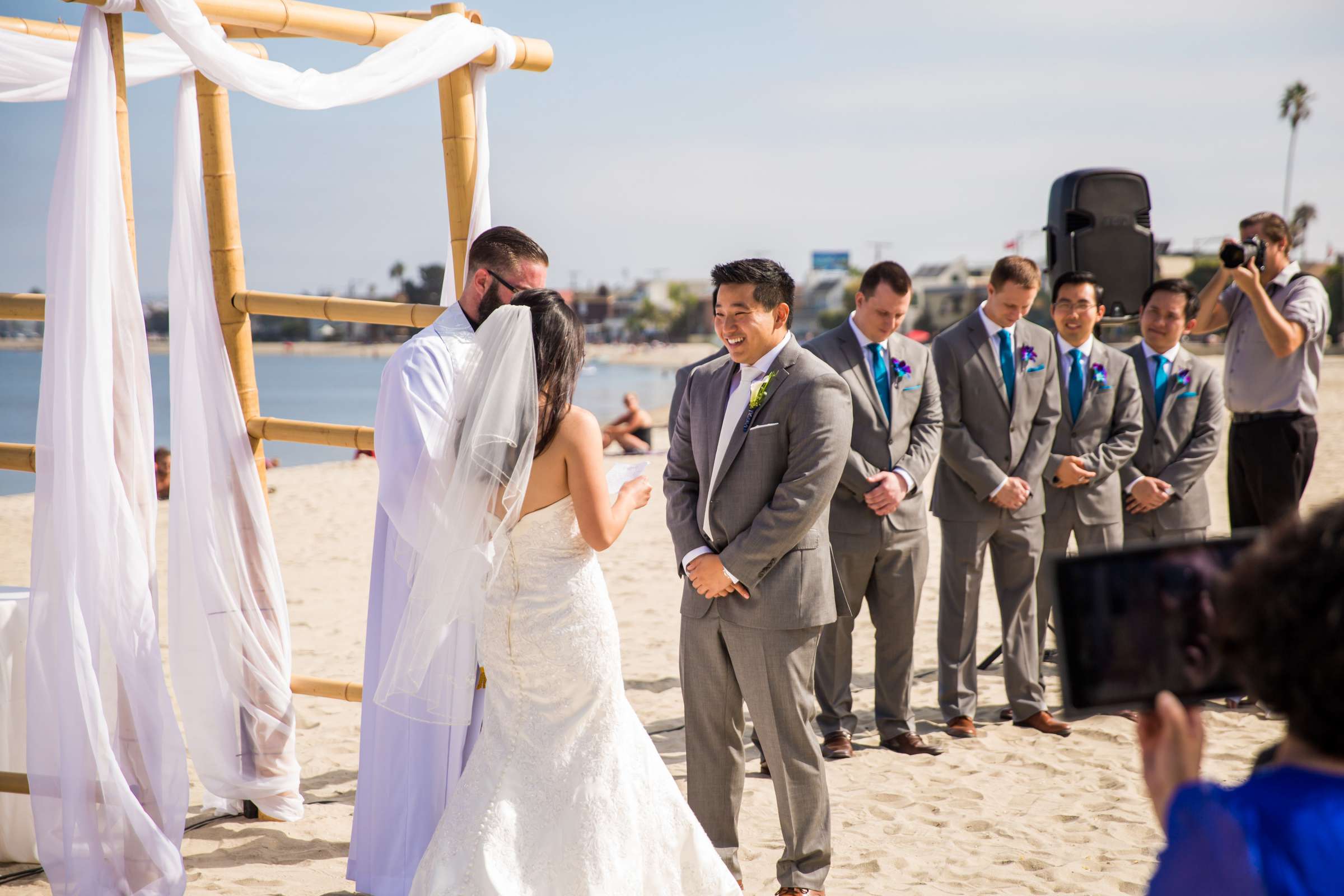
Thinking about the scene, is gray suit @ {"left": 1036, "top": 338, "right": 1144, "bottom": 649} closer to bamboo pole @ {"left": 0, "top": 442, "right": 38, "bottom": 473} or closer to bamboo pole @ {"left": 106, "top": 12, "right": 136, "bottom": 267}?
bamboo pole @ {"left": 106, "top": 12, "right": 136, "bottom": 267}

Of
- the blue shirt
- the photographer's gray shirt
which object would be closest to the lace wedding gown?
the blue shirt

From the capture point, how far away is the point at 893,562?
4.90 metres

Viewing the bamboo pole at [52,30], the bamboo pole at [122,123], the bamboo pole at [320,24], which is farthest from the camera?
the bamboo pole at [52,30]

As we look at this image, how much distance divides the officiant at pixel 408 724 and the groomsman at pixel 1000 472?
250cm

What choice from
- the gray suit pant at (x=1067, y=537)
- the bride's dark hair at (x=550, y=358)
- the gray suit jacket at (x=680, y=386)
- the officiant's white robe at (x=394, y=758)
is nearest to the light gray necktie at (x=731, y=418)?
the gray suit jacket at (x=680, y=386)

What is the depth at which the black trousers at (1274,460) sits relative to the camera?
5344 millimetres

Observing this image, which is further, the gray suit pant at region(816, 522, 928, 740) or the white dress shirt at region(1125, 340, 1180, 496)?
the white dress shirt at region(1125, 340, 1180, 496)

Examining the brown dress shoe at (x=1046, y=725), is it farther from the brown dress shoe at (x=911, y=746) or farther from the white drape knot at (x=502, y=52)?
the white drape knot at (x=502, y=52)

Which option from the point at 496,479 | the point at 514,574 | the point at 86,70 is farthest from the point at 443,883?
the point at 86,70

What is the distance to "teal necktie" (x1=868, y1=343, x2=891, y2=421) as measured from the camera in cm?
485

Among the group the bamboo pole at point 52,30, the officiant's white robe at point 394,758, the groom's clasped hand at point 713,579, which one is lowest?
the officiant's white robe at point 394,758

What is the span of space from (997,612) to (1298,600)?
6.79 meters

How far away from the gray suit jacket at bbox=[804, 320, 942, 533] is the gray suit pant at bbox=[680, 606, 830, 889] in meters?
1.48

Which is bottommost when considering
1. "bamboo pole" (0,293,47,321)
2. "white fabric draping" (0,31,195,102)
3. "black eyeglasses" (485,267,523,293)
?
"bamboo pole" (0,293,47,321)
